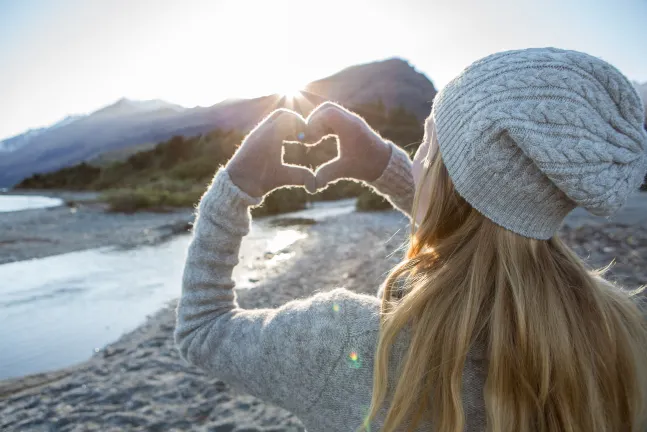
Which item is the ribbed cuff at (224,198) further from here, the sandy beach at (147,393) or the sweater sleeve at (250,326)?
the sandy beach at (147,393)

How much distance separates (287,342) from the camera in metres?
1.00

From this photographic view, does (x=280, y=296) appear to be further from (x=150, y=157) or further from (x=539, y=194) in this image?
(x=150, y=157)

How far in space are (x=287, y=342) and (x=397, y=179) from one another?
900 millimetres

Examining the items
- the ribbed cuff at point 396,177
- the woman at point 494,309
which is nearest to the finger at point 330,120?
the ribbed cuff at point 396,177

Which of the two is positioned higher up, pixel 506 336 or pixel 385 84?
pixel 385 84

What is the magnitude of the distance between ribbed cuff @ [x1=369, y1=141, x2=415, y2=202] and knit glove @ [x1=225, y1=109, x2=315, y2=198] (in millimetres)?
489

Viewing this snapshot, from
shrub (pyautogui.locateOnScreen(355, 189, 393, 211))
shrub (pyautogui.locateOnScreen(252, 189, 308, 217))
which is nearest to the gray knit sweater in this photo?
shrub (pyautogui.locateOnScreen(252, 189, 308, 217))

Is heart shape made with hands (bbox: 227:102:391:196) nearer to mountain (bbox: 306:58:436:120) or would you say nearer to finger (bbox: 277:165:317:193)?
finger (bbox: 277:165:317:193)

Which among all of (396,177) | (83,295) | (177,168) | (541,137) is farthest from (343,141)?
(177,168)

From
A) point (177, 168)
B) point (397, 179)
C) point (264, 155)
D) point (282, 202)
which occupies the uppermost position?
point (177, 168)

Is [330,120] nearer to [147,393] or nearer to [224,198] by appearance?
[224,198]

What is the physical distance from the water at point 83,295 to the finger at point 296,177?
3.02 metres

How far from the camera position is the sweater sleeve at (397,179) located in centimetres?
165

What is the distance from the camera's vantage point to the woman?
3.07ft
